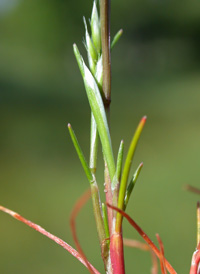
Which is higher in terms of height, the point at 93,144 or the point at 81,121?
the point at 81,121

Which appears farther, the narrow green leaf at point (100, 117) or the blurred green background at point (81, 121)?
the blurred green background at point (81, 121)

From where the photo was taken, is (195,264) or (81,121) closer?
(195,264)

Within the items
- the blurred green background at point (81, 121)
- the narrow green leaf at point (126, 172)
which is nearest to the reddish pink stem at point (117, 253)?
the narrow green leaf at point (126, 172)

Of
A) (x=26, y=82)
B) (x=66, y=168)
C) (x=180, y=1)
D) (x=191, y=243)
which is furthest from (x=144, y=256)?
(x=180, y=1)

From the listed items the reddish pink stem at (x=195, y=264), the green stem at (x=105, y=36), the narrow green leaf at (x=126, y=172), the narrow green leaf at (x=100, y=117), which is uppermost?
the green stem at (x=105, y=36)

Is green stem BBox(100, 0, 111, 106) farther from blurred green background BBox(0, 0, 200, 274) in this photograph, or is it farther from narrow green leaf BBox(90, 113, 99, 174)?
blurred green background BBox(0, 0, 200, 274)

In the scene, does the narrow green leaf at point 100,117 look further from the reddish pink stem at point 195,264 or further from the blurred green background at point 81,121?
the blurred green background at point 81,121

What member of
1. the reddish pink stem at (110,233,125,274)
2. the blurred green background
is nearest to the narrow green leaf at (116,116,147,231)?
the reddish pink stem at (110,233,125,274)

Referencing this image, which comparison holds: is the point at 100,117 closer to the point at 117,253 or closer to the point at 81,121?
the point at 117,253

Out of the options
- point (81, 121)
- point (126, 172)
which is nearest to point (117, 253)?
point (126, 172)

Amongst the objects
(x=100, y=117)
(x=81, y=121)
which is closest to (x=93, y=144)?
(x=100, y=117)
